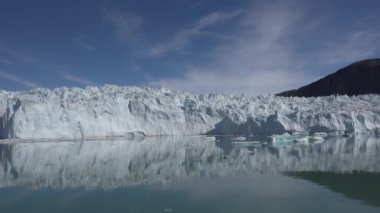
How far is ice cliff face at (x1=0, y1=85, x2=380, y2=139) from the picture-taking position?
22.8 metres

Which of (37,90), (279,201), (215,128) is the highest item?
(37,90)

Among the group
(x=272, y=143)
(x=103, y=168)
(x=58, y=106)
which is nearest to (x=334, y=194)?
(x=103, y=168)

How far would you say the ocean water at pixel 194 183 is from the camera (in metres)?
6.70

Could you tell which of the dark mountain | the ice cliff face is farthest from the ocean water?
the dark mountain

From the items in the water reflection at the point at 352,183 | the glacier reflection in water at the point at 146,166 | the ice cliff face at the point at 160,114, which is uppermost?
the ice cliff face at the point at 160,114

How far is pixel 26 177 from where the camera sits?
10.0m

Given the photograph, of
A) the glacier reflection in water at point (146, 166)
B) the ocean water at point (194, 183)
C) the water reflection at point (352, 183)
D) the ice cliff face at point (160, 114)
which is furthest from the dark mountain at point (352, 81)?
Answer: the water reflection at point (352, 183)

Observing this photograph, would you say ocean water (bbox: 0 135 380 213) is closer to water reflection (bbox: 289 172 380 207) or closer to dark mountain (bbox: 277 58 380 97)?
water reflection (bbox: 289 172 380 207)

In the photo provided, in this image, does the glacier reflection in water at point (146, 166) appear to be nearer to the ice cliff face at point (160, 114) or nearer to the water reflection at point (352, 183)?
the water reflection at point (352, 183)

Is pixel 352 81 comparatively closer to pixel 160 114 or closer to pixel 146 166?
pixel 160 114

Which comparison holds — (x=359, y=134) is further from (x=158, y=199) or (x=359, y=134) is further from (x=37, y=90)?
(x=158, y=199)

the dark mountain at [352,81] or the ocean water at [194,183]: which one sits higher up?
the dark mountain at [352,81]

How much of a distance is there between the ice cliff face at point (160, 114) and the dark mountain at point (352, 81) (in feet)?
64.6

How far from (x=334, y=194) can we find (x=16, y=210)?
16.3 feet
